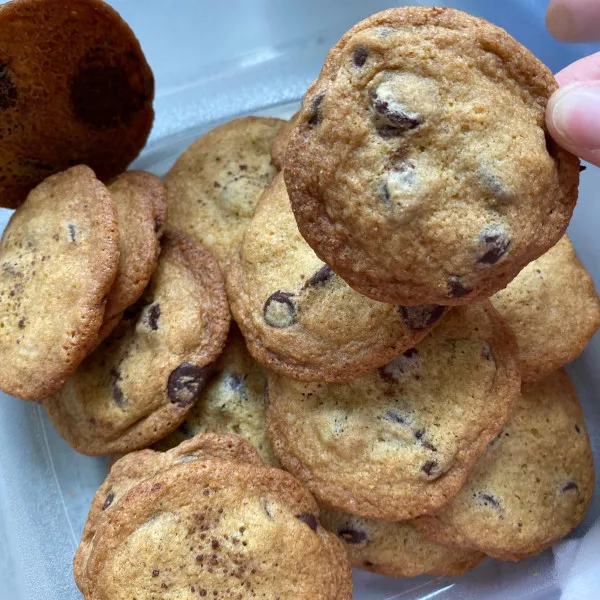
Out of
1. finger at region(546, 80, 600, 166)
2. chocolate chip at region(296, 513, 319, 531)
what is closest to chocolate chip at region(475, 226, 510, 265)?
finger at region(546, 80, 600, 166)

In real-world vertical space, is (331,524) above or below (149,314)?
below

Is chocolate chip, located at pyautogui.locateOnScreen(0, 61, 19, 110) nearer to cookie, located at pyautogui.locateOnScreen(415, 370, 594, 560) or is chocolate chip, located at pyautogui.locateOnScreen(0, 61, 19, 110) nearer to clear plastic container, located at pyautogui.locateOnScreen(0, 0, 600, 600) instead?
clear plastic container, located at pyautogui.locateOnScreen(0, 0, 600, 600)

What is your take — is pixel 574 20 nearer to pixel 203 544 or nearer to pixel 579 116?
pixel 579 116

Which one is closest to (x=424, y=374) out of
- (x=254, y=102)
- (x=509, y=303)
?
(x=509, y=303)

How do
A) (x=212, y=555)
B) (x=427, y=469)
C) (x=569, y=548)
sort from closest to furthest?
(x=212, y=555) < (x=427, y=469) < (x=569, y=548)

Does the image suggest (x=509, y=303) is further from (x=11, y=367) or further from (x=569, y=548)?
(x=11, y=367)
